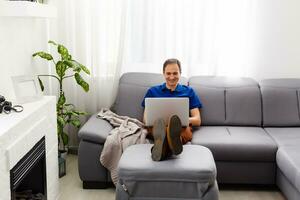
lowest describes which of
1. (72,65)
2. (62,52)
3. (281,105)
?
(281,105)

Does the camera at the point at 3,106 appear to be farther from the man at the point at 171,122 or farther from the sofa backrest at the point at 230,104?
the sofa backrest at the point at 230,104

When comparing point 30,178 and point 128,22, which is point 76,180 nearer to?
point 30,178

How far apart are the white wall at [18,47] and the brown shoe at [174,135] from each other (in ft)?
3.71

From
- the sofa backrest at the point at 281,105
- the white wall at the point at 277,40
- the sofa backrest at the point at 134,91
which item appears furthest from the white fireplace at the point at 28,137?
the white wall at the point at 277,40

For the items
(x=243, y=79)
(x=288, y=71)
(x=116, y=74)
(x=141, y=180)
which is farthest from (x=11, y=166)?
(x=288, y=71)

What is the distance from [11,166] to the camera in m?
2.35

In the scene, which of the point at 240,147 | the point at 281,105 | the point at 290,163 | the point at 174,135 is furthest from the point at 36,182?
the point at 281,105

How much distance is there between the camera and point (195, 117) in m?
3.71

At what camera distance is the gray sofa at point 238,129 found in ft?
11.2

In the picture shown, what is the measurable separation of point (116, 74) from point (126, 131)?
2.77 ft

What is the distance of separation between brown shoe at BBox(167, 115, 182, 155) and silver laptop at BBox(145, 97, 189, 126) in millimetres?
288

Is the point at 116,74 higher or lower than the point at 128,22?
lower

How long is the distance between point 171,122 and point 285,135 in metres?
1.24

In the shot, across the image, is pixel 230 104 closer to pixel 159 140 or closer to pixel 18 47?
pixel 159 140
